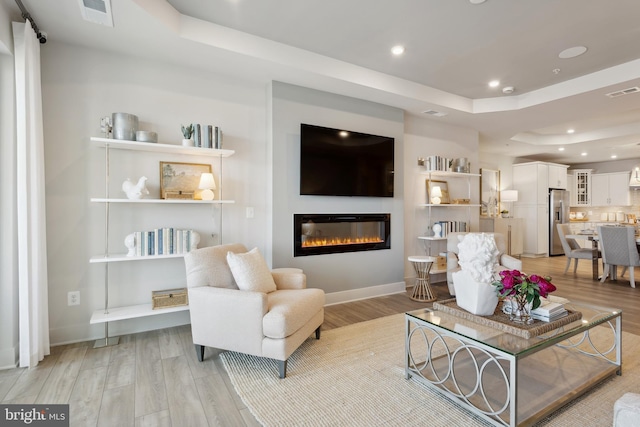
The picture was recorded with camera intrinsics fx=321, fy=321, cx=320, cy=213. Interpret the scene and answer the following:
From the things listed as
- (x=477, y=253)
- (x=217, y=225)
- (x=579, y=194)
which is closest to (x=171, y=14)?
(x=217, y=225)

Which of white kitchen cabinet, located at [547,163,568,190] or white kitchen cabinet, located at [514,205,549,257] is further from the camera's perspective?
white kitchen cabinet, located at [547,163,568,190]

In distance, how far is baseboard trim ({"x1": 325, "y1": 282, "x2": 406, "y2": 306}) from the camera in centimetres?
395

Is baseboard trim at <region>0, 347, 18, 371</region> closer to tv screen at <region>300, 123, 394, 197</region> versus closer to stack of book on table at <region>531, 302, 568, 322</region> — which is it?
tv screen at <region>300, 123, 394, 197</region>

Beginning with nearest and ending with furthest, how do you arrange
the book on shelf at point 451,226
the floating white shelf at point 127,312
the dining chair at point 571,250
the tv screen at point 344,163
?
the floating white shelf at point 127,312, the tv screen at point 344,163, the book on shelf at point 451,226, the dining chair at point 571,250

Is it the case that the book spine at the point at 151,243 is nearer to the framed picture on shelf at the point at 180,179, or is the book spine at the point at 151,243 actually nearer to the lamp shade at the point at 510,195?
the framed picture on shelf at the point at 180,179

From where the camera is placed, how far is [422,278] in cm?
412

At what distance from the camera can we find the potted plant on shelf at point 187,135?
3021 millimetres

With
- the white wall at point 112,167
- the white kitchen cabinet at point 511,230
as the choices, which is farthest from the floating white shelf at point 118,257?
the white kitchen cabinet at point 511,230

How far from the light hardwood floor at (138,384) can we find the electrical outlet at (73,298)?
365 mm

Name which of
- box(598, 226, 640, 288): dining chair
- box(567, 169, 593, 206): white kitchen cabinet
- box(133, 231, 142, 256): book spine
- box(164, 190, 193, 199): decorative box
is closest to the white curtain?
box(133, 231, 142, 256): book spine

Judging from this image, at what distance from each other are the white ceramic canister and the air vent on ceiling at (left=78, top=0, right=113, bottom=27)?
70cm

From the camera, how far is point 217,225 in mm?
3410

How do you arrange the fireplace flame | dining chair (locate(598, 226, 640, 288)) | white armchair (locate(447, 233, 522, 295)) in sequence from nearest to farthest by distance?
the fireplace flame < white armchair (locate(447, 233, 522, 295)) < dining chair (locate(598, 226, 640, 288))

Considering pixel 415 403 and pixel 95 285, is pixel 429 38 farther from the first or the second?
pixel 95 285
